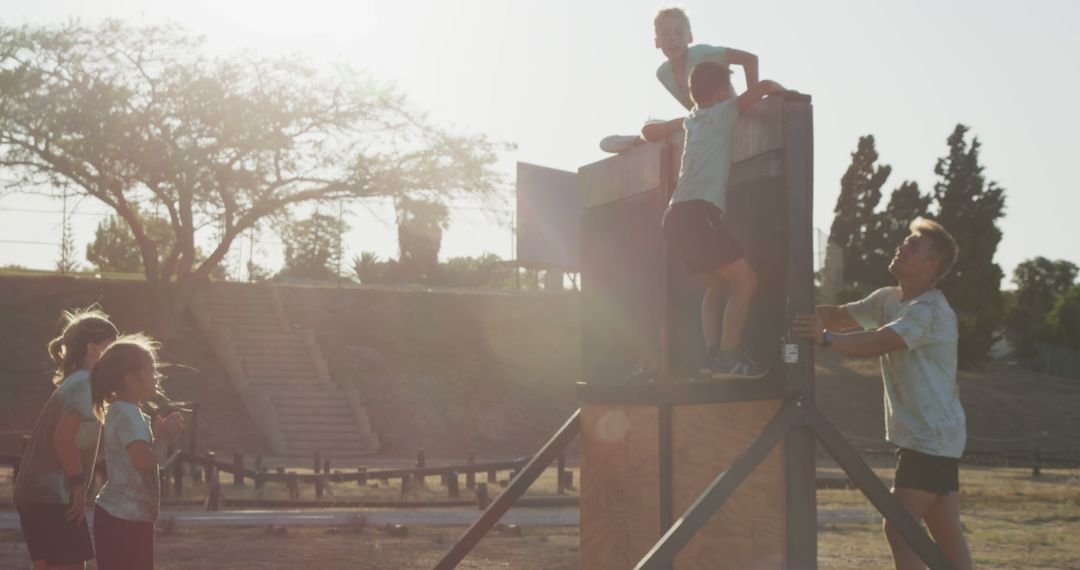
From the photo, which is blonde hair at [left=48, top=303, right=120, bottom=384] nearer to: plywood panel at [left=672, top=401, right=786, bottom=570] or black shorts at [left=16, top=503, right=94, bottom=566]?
black shorts at [left=16, top=503, right=94, bottom=566]

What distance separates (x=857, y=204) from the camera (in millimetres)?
58312

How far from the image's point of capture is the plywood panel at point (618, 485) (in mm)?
6617

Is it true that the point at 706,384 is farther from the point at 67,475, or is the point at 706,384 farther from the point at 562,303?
the point at 562,303

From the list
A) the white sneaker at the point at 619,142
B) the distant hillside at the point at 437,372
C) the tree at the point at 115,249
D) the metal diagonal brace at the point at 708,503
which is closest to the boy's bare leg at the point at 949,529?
the metal diagonal brace at the point at 708,503

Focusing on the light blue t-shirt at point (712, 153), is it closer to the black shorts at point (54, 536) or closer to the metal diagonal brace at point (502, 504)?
the metal diagonal brace at point (502, 504)

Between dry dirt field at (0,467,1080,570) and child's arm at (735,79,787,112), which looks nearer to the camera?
child's arm at (735,79,787,112)

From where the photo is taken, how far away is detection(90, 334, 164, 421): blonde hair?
20.4ft

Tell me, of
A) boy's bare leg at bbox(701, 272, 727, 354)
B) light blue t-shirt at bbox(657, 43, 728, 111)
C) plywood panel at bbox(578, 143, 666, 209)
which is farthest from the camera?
plywood panel at bbox(578, 143, 666, 209)

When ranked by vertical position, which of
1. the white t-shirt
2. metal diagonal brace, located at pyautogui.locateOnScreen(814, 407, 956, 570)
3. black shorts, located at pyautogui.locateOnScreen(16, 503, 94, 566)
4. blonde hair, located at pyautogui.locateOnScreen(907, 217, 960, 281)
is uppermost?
blonde hair, located at pyautogui.locateOnScreen(907, 217, 960, 281)

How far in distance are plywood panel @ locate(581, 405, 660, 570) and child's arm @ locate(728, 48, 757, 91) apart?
1.61 m

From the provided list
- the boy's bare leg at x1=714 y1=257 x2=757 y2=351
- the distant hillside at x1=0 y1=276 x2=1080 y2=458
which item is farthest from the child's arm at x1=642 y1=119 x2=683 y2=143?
the distant hillside at x1=0 y1=276 x2=1080 y2=458

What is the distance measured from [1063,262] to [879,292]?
98.3 metres

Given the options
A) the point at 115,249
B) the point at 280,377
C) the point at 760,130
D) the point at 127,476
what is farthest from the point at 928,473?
the point at 115,249

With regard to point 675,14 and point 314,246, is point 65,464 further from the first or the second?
point 314,246
